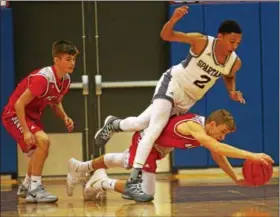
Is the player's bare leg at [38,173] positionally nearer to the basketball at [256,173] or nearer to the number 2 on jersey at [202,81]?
the number 2 on jersey at [202,81]

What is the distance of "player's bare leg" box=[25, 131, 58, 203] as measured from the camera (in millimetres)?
4527

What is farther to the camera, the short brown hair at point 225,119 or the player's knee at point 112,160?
the player's knee at point 112,160

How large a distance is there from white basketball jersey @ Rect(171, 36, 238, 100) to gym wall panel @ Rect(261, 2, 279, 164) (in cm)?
214

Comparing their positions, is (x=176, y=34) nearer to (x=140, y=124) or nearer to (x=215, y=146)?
(x=140, y=124)

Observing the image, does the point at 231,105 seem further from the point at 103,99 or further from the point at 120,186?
the point at 120,186

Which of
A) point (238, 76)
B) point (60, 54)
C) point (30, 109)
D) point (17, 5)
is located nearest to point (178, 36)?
point (60, 54)

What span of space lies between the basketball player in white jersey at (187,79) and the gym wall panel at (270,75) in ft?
6.64

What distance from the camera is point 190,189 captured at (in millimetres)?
5199

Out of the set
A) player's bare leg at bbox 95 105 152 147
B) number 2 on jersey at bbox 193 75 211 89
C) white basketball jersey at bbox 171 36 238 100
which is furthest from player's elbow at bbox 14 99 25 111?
number 2 on jersey at bbox 193 75 211 89

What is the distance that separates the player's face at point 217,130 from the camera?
12.7ft

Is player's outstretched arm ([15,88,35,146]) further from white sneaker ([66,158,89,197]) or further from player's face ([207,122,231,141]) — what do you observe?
player's face ([207,122,231,141])

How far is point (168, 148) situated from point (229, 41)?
0.84 meters

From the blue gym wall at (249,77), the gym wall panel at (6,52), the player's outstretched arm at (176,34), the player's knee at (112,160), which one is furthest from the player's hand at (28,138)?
the blue gym wall at (249,77)

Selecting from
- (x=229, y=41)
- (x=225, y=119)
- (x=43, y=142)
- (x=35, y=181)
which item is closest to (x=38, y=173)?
(x=35, y=181)
